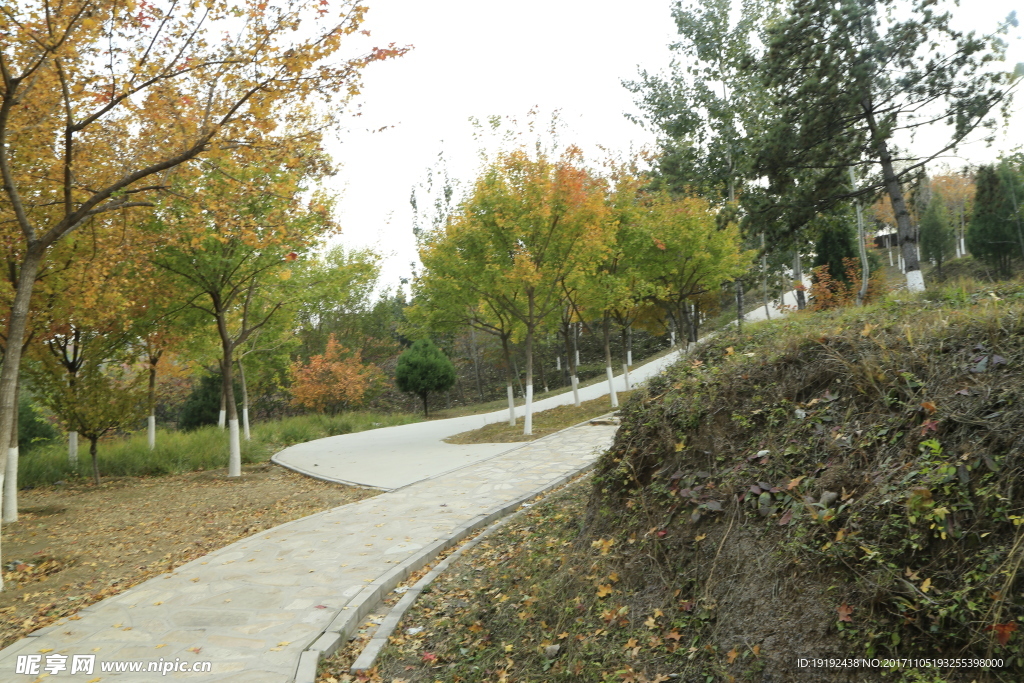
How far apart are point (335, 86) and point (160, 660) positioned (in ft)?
21.1

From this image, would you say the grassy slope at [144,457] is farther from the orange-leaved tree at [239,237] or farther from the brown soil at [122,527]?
the orange-leaved tree at [239,237]

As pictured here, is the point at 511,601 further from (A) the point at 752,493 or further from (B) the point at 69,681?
(B) the point at 69,681

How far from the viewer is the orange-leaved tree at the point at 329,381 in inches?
1063

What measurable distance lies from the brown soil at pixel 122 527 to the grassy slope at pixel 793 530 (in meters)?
3.33

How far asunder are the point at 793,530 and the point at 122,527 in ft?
28.9

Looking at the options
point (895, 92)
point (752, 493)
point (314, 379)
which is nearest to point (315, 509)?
point (752, 493)

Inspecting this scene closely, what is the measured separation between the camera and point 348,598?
222 inches

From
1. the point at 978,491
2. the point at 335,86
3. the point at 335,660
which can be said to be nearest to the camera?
the point at 978,491

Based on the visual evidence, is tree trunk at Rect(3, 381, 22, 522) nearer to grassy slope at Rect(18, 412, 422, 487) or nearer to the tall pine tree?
grassy slope at Rect(18, 412, 422, 487)

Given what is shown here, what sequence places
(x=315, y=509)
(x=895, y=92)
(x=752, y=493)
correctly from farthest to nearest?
(x=895, y=92) → (x=315, y=509) → (x=752, y=493)

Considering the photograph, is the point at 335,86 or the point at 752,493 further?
the point at 335,86

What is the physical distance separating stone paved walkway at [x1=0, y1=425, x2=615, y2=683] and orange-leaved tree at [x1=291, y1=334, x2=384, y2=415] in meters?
18.2

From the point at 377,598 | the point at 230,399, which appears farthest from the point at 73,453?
the point at 377,598

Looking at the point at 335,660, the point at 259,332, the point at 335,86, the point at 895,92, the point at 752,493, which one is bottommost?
the point at 335,660
